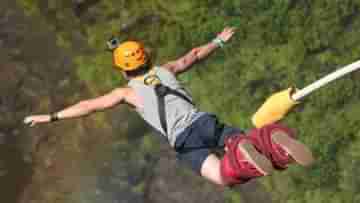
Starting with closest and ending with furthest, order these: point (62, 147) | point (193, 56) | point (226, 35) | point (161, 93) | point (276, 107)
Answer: point (276, 107) → point (161, 93) → point (193, 56) → point (226, 35) → point (62, 147)

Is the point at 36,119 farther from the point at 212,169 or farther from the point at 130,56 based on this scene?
the point at 212,169

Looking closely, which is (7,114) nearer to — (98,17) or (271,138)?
(98,17)

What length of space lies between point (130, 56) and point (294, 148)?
6.51 ft

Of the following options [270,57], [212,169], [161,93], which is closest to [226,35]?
[161,93]

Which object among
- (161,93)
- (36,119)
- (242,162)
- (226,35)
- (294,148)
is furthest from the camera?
(226,35)

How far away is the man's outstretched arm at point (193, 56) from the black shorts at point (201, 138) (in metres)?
0.69

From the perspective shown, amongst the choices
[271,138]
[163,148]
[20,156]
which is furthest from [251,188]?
[271,138]

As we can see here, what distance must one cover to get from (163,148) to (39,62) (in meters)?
2.07

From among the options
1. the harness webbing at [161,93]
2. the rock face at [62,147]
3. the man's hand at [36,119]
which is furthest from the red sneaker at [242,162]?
the rock face at [62,147]

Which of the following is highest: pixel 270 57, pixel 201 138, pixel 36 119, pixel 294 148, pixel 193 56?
pixel 294 148

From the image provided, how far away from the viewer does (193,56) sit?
918 centimetres

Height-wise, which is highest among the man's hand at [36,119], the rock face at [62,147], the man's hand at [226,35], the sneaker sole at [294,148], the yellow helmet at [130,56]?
the yellow helmet at [130,56]

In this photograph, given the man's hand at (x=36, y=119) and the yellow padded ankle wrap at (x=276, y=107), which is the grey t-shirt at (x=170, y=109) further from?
the yellow padded ankle wrap at (x=276, y=107)

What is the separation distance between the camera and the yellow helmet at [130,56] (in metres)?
8.52
